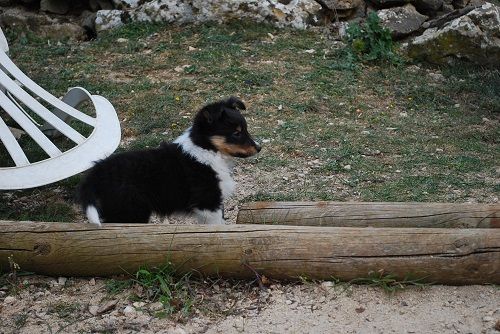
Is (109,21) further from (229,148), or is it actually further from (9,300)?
(9,300)

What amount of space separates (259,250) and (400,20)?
23.0 feet

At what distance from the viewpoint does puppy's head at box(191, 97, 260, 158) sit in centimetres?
576

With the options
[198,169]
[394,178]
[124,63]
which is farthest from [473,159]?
[124,63]

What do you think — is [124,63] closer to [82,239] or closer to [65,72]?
[65,72]

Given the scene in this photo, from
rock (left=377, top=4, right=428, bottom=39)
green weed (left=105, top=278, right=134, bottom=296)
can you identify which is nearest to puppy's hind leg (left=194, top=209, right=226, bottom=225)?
green weed (left=105, top=278, right=134, bottom=296)

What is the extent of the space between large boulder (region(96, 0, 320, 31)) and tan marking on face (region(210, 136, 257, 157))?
556 cm

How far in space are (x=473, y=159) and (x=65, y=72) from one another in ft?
17.9

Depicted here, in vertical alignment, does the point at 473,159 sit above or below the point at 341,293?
below

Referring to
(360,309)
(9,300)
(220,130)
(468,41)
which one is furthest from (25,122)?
(468,41)

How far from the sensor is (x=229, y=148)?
5.82m

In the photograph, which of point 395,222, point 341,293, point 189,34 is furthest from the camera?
point 189,34

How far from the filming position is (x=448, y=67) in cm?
1003

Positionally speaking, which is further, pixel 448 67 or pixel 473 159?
pixel 448 67

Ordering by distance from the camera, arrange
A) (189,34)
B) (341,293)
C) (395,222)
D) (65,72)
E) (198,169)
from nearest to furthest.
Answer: (341,293)
(395,222)
(198,169)
(65,72)
(189,34)
